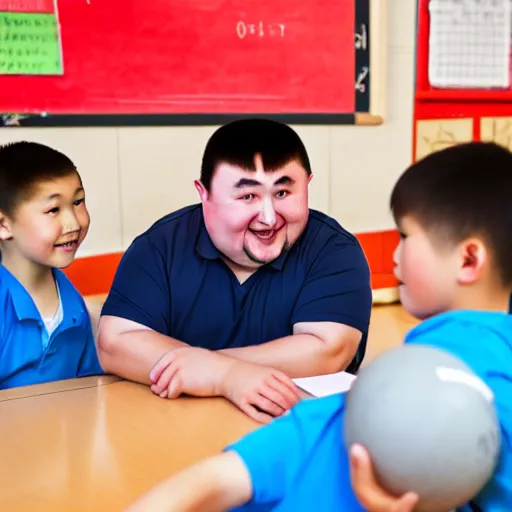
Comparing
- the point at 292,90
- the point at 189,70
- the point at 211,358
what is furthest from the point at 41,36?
the point at 211,358

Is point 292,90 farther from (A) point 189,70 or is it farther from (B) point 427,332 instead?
(B) point 427,332

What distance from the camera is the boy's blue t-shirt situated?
665 mm

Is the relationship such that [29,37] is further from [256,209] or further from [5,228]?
[256,209]

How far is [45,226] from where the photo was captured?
1454 mm

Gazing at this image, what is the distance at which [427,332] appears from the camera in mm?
→ 724

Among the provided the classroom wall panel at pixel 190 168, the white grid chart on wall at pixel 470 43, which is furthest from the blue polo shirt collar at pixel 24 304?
the white grid chart on wall at pixel 470 43

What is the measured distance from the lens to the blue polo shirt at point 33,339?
1.41 m

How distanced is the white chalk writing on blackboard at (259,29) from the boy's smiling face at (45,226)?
110 cm

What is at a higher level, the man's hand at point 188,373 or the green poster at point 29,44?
the green poster at point 29,44

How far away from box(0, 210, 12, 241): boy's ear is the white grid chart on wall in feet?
6.13

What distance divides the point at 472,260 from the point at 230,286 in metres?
0.72

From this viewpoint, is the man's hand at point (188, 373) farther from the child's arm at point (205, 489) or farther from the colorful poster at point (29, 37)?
the colorful poster at point (29, 37)

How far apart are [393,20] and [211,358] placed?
6.27 ft

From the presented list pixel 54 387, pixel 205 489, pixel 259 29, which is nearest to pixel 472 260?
pixel 205 489
